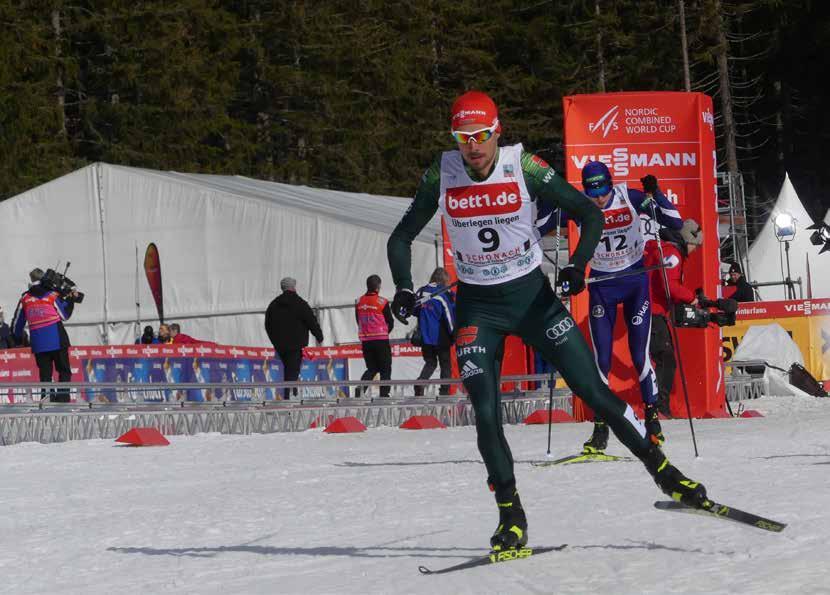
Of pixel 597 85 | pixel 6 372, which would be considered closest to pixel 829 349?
pixel 6 372

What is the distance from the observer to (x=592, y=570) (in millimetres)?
5941

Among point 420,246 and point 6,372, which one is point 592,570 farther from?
point 420,246

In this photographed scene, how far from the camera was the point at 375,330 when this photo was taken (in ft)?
64.2

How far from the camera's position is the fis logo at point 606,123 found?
15.3m

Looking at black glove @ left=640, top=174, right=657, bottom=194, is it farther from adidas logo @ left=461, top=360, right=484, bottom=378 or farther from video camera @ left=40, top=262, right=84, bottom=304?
video camera @ left=40, top=262, right=84, bottom=304

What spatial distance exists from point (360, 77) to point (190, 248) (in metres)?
30.5

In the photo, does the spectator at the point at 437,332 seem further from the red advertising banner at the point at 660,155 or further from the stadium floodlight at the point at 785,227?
the stadium floodlight at the point at 785,227

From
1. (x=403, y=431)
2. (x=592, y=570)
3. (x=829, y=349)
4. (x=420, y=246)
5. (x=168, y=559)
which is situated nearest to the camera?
(x=592, y=570)

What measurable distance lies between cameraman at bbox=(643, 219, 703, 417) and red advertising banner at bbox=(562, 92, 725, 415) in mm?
393

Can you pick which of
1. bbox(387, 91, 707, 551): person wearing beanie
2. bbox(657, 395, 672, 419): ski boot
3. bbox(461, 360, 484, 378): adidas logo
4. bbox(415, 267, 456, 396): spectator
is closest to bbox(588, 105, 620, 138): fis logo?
bbox(657, 395, 672, 419): ski boot

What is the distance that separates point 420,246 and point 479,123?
60.1 ft

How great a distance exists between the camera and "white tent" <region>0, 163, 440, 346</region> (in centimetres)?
2745

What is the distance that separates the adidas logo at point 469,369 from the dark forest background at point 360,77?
144 ft

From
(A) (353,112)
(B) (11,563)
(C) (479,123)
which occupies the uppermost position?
(A) (353,112)
